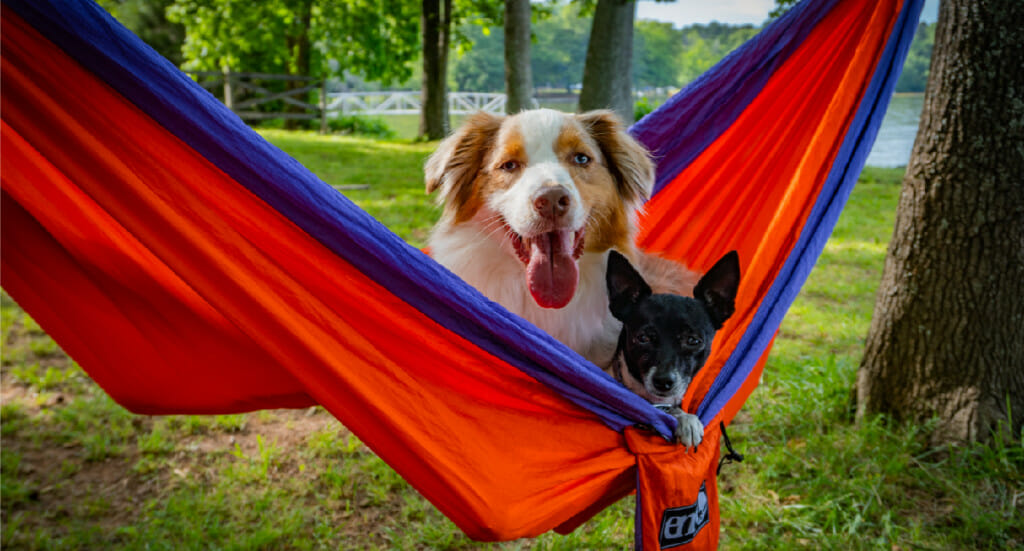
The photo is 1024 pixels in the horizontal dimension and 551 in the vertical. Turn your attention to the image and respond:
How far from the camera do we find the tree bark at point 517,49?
285 inches

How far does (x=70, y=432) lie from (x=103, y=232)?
1575mm

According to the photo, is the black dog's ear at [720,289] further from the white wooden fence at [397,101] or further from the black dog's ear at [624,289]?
the white wooden fence at [397,101]

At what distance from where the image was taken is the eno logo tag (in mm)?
1537

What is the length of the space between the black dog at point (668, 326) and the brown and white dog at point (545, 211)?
178 mm

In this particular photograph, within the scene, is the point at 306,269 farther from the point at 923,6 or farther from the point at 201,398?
the point at 923,6

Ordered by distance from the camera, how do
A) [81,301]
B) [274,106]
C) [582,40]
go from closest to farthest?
[81,301]
[274,106]
[582,40]

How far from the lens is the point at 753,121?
2.30 meters

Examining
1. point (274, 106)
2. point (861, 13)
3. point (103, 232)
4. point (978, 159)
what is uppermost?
point (861, 13)

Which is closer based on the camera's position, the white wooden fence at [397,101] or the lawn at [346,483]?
the lawn at [346,483]

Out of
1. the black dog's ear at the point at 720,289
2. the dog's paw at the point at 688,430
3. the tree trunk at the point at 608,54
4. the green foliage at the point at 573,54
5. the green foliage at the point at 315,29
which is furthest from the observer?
the green foliage at the point at 573,54

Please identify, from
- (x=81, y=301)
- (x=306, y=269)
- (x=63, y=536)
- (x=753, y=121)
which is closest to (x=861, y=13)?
(x=753, y=121)

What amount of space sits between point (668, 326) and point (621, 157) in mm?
622

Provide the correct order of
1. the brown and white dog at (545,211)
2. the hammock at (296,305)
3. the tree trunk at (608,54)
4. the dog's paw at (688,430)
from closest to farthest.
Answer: the hammock at (296,305) < the dog's paw at (688,430) < the brown and white dog at (545,211) < the tree trunk at (608,54)

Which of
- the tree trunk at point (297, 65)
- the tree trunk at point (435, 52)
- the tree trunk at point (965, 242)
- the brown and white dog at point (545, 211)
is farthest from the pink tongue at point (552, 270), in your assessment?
the tree trunk at point (297, 65)
